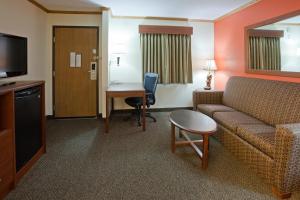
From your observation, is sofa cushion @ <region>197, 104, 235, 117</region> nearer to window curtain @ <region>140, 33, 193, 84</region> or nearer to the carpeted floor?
the carpeted floor

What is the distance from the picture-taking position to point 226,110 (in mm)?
3457

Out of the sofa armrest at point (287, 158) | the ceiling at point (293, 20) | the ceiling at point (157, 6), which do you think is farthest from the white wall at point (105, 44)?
the sofa armrest at point (287, 158)

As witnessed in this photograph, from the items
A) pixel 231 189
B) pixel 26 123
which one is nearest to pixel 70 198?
pixel 26 123

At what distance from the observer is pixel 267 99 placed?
9.38 ft

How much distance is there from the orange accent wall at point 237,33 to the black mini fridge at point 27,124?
11.0ft

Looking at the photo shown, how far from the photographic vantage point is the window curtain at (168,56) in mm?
4859

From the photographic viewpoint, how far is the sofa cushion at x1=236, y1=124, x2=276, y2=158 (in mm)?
2059

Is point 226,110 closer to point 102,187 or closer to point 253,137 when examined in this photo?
point 253,137

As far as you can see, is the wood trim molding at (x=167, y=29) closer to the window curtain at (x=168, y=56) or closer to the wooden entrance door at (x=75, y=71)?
the window curtain at (x=168, y=56)

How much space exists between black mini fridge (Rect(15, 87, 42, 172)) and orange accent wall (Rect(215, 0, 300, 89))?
11.0 feet

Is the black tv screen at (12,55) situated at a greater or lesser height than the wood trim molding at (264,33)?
lesser

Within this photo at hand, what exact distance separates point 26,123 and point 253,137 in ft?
8.19

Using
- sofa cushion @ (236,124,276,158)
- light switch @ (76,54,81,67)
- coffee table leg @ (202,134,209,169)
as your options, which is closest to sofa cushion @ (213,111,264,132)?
sofa cushion @ (236,124,276,158)

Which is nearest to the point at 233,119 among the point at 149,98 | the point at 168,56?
the point at 149,98
